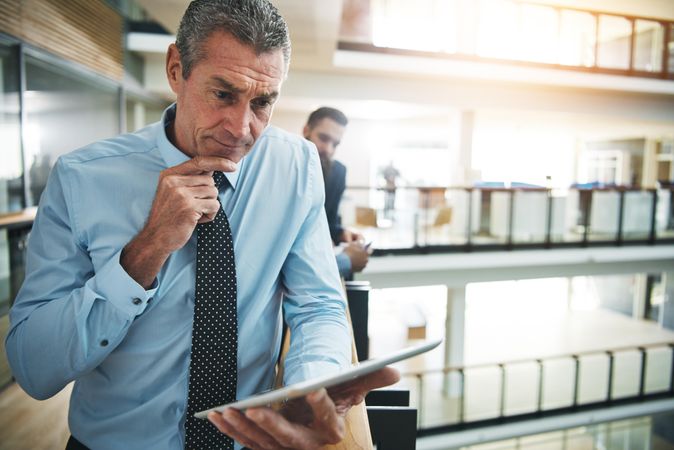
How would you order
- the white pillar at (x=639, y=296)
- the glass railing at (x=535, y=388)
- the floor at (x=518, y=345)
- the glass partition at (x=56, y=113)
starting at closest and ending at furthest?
the glass partition at (x=56, y=113), the glass railing at (x=535, y=388), the floor at (x=518, y=345), the white pillar at (x=639, y=296)

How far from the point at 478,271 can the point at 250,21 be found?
8496 millimetres

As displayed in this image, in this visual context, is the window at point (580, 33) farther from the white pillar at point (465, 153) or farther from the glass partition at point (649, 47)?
the white pillar at point (465, 153)

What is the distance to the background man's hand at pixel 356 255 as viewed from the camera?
2482mm

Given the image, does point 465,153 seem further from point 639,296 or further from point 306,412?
point 306,412

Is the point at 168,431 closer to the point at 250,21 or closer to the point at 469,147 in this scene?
the point at 250,21

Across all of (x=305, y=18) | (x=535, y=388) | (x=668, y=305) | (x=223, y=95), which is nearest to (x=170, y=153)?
(x=223, y=95)

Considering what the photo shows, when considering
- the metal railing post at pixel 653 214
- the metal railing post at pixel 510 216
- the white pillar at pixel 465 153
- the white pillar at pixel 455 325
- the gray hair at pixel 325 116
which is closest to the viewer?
the gray hair at pixel 325 116

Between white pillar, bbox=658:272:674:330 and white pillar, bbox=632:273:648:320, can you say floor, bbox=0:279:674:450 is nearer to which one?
white pillar, bbox=658:272:674:330

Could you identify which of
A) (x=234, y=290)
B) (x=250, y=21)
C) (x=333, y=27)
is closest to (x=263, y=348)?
(x=234, y=290)

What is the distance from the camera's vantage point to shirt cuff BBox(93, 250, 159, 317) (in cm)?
92

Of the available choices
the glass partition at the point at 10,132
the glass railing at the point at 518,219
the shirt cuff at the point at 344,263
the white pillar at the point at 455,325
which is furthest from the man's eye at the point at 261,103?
the white pillar at the point at 455,325

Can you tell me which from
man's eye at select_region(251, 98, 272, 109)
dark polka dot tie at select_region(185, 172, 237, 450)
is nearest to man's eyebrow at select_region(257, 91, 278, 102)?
man's eye at select_region(251, 98, 272, 109)

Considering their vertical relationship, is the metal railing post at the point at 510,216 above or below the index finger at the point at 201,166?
below

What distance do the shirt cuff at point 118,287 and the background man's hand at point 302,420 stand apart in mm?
362
